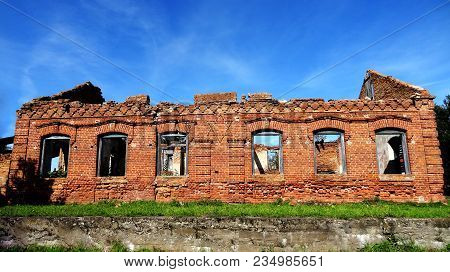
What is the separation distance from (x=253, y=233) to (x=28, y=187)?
1039 centimetres

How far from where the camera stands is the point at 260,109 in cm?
1415

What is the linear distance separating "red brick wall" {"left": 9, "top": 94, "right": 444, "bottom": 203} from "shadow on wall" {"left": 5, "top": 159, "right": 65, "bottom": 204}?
0.06m

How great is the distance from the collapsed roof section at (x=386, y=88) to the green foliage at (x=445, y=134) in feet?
32.7

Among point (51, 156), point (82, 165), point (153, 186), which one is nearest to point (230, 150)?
point (153, 186)

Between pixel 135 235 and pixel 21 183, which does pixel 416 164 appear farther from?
pixel 21 183

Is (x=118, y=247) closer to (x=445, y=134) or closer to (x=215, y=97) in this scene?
(x=215, y=97)

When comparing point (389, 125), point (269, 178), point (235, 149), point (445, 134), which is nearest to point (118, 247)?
point (235, 149)

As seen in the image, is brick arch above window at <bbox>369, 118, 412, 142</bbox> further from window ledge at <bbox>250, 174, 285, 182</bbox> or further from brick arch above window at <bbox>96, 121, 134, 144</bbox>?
brick arch above window at <bbox>96, 121, 134, 144</bbox>

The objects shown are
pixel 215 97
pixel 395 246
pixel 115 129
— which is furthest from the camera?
pixel 215 97

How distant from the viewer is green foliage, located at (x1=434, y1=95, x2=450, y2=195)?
23438mm

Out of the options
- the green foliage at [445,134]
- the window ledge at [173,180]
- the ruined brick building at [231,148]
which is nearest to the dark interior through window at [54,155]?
the ruined brick building at [231,148]

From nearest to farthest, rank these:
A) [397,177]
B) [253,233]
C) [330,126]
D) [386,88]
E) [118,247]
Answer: [253,233] < [118,247] < [397,177] < [330,126] < [386,88]

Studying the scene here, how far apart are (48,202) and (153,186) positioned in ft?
14.7

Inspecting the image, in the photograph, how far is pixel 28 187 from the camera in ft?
46.5
